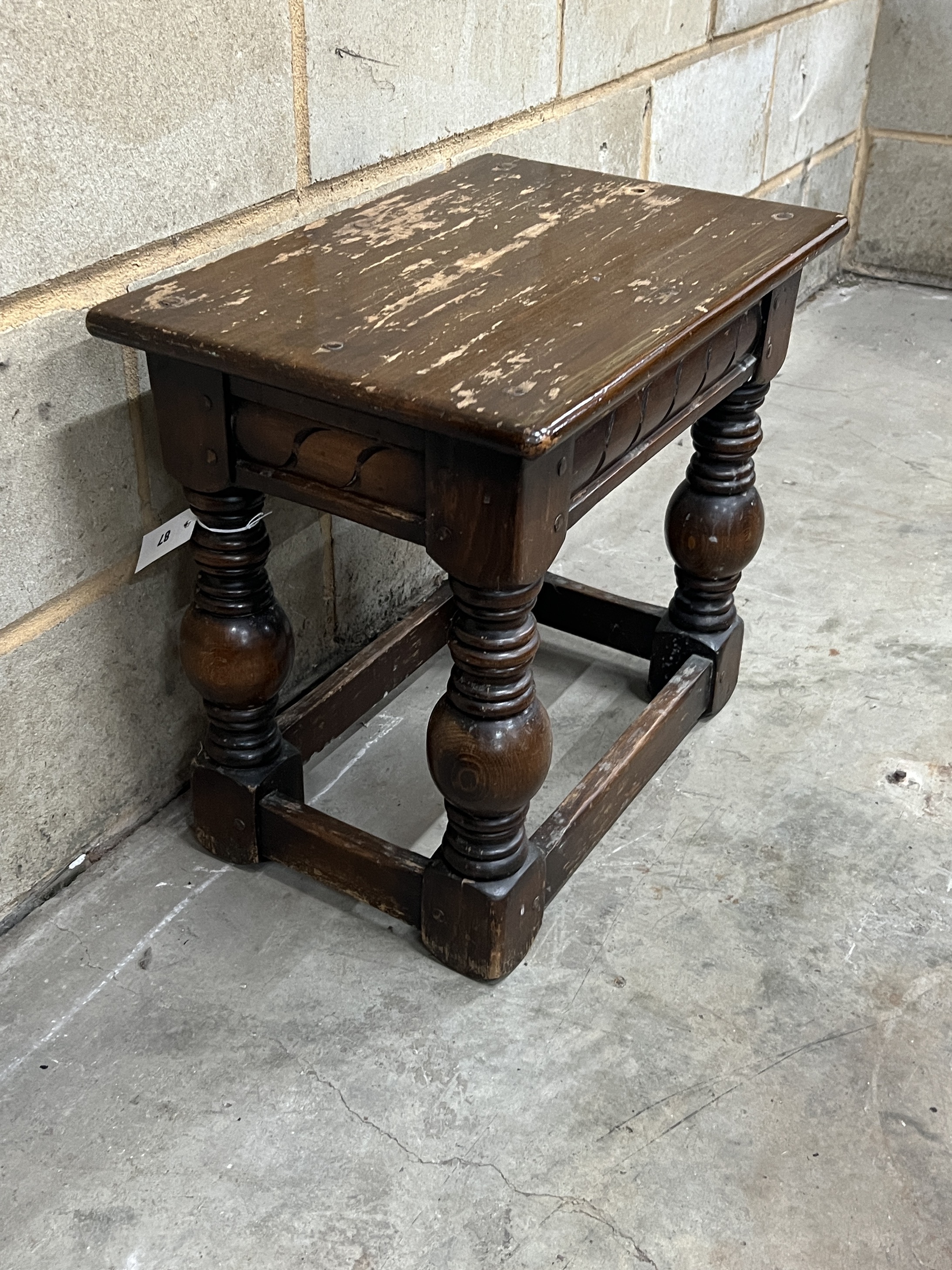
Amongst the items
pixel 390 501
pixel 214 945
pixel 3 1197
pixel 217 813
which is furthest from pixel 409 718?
pixel 3 1197

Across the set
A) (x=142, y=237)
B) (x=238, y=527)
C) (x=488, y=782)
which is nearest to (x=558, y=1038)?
(x=488, y=782)

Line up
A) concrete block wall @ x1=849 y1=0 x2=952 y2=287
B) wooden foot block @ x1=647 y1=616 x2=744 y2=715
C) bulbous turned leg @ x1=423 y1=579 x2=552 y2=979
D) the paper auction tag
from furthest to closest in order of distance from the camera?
1. concrete block wall @ x1=849 y1=0 x2=952 y2=287
2. wooden foot block @ x1=647 y1=616 x2=744 y2=715
3. the paper auction tag
4. bulbous turned leg @ x1=423 y1=579 x2=552 y2=979

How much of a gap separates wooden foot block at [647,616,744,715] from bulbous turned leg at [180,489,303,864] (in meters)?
0.60

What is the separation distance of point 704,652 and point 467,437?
89 centimetres

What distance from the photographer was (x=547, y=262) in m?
1.48

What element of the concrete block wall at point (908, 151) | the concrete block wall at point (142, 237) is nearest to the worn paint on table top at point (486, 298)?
the concrete block wall at point (142, 237)

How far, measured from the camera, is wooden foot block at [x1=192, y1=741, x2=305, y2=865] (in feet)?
5.37

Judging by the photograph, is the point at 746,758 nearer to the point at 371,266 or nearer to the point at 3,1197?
the point at 371,266

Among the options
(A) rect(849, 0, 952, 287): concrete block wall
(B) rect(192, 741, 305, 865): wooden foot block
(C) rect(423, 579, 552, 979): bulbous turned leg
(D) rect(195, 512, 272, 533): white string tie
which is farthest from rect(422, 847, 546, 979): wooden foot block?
(A) rect(849, 0, 952, 287): concrete block wall

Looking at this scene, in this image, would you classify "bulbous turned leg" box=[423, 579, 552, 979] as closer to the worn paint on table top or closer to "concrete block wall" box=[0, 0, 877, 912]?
the worn paint on table top

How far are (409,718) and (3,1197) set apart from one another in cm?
90

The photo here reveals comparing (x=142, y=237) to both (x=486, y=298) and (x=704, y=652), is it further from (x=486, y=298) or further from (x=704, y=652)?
(x=704, y=652)

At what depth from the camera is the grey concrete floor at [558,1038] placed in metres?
1.26

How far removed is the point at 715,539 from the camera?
184 centimetres
